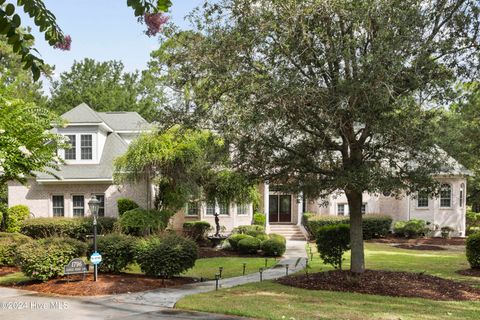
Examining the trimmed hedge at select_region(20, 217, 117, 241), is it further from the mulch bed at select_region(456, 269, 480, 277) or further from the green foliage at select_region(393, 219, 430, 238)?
the green foliage at select_region(393, 219, 430, 238)

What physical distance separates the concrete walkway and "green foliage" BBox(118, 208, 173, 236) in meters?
8.02

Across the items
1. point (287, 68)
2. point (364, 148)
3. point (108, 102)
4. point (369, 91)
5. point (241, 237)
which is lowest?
point (241, 237)

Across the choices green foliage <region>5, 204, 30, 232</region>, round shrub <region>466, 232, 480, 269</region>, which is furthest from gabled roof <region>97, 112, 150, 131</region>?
round shrub <region>466, 232, 480, 269</region>

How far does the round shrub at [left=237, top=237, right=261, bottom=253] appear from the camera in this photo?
918 inches

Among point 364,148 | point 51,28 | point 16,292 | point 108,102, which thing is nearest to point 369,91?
point 364,148

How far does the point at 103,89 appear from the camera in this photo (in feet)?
166

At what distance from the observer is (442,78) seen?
1178 cm

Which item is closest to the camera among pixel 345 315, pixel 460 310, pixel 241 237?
pixel 345 315

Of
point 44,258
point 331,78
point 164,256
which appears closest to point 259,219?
point 164,256

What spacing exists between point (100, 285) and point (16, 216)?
542 inches

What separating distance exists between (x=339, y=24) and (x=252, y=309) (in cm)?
747

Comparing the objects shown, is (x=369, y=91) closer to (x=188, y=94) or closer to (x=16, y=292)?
(x=188, y=94)

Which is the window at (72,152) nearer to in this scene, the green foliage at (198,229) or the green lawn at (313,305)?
the green foliage at (198,229)

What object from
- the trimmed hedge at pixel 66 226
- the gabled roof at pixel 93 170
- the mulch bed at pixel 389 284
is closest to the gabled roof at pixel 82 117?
the gabled roof at pixel 93 170
